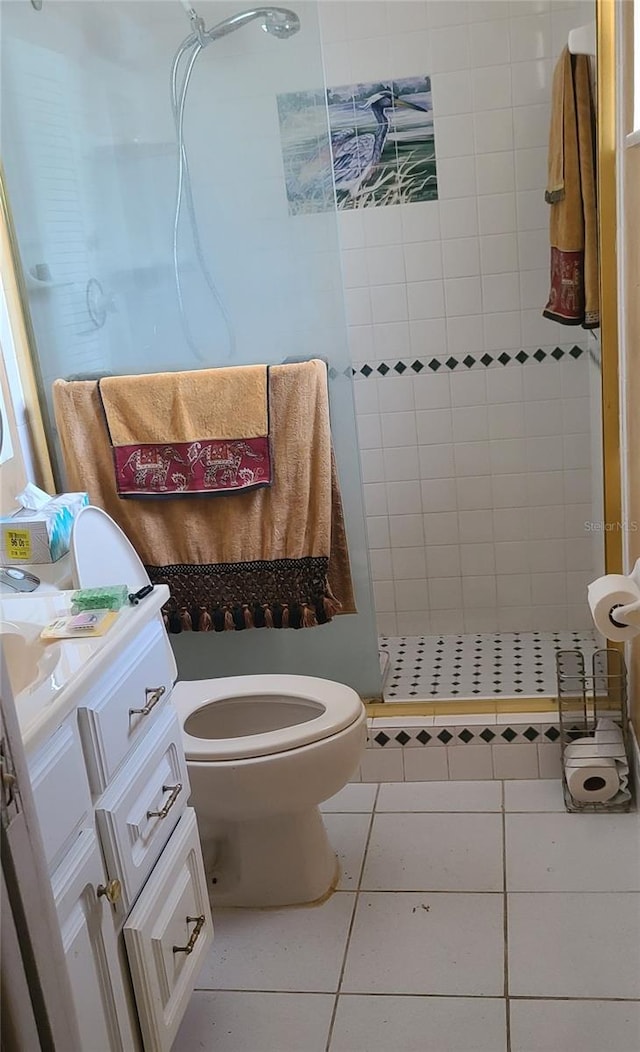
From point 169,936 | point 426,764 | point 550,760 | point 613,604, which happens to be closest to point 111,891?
point 169,936

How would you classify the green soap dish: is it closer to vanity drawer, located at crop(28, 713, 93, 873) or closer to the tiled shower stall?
vanity drawer, located at crop(28, 713, 93, 873)

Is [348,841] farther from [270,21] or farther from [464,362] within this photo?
[270,21]

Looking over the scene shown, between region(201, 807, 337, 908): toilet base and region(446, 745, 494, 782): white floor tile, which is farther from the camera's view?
region(446, 745, 494, 782): white floor tile

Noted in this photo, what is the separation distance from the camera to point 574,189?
8.32 ft

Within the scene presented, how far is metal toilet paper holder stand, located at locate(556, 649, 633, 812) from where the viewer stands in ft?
7.54

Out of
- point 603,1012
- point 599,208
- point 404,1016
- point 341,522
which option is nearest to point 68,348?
point 341,522

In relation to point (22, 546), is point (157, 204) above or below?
above

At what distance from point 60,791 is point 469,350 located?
2.12 metres

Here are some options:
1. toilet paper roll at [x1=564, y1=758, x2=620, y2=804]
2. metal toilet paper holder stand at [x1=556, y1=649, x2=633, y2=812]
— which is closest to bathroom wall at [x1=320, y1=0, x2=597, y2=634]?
metal toilet paper holder stand at [x1=556, y1=649, x2=633, y2=812]

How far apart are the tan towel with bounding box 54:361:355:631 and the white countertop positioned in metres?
0.73

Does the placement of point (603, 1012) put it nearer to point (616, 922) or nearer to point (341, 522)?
point (616, 922)

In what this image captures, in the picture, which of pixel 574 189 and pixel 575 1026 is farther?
pixel 574 189

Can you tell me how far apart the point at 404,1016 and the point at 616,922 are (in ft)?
1.59

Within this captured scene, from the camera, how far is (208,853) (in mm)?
2168
